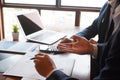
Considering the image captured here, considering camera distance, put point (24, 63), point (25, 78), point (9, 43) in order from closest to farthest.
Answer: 1. point (25, 78)
2. point (24, 63)
3. point (9, 43)

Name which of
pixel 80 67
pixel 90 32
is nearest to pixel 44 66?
pixel 80 67

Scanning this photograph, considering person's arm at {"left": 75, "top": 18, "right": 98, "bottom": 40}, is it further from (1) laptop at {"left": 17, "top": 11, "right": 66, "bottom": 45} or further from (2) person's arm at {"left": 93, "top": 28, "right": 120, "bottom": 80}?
(2) person's arm at {"left": 93, "top": 28, "right": 120, "bottom": 80}

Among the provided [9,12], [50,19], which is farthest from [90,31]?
[9,12]

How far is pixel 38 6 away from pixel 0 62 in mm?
1918

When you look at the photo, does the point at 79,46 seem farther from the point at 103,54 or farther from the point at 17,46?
the point at 17,46

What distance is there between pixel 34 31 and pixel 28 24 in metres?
0.09

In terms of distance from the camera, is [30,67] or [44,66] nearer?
[44,66]

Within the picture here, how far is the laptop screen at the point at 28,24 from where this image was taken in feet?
5.33

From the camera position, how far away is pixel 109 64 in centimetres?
76

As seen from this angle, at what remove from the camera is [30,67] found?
102 centimetres

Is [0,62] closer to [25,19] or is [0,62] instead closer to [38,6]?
[25,19]

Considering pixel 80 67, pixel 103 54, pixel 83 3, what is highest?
pixel 83 3

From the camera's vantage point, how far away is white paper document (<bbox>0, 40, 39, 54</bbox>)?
1.33 metres

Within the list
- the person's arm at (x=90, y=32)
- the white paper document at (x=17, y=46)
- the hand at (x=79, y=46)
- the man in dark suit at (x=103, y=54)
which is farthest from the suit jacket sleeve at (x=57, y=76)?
the person's arm at (x=90, y=32)
